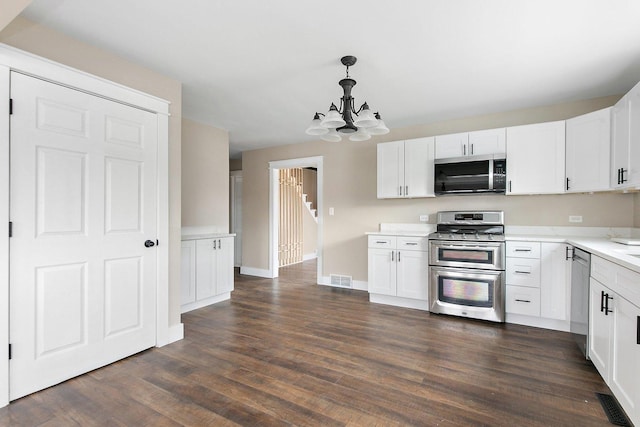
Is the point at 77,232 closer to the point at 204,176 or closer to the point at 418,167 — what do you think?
the point at 204,176

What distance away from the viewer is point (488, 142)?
148 inches

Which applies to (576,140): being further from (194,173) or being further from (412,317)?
(194,173)

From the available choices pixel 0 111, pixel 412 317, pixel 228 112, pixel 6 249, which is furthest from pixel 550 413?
pixel 228 112

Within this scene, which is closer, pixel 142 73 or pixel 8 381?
pixel 8 381

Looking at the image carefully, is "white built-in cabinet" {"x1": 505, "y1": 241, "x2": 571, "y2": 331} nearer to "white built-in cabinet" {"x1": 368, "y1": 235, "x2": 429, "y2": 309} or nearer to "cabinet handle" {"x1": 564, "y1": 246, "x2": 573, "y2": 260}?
"cabinet handle" {"x1": 564, "y1": 246, "x2": 573, "y2": 260}

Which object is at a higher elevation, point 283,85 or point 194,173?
point 283,85

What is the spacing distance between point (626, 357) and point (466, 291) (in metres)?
1.80

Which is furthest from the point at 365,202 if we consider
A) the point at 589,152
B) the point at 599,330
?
the point at 599,330

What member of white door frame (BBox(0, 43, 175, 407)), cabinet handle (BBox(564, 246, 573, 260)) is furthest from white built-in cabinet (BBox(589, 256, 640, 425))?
white door frame (BBox(0, 43, 175, 407))

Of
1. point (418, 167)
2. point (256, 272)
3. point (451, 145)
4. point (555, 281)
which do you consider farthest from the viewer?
point (256, 272)

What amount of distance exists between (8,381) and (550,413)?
11.1 feet

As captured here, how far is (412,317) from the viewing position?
3658mm

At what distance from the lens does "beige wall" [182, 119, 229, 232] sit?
14.2 feet

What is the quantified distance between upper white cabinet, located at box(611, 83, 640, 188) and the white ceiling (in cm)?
39
